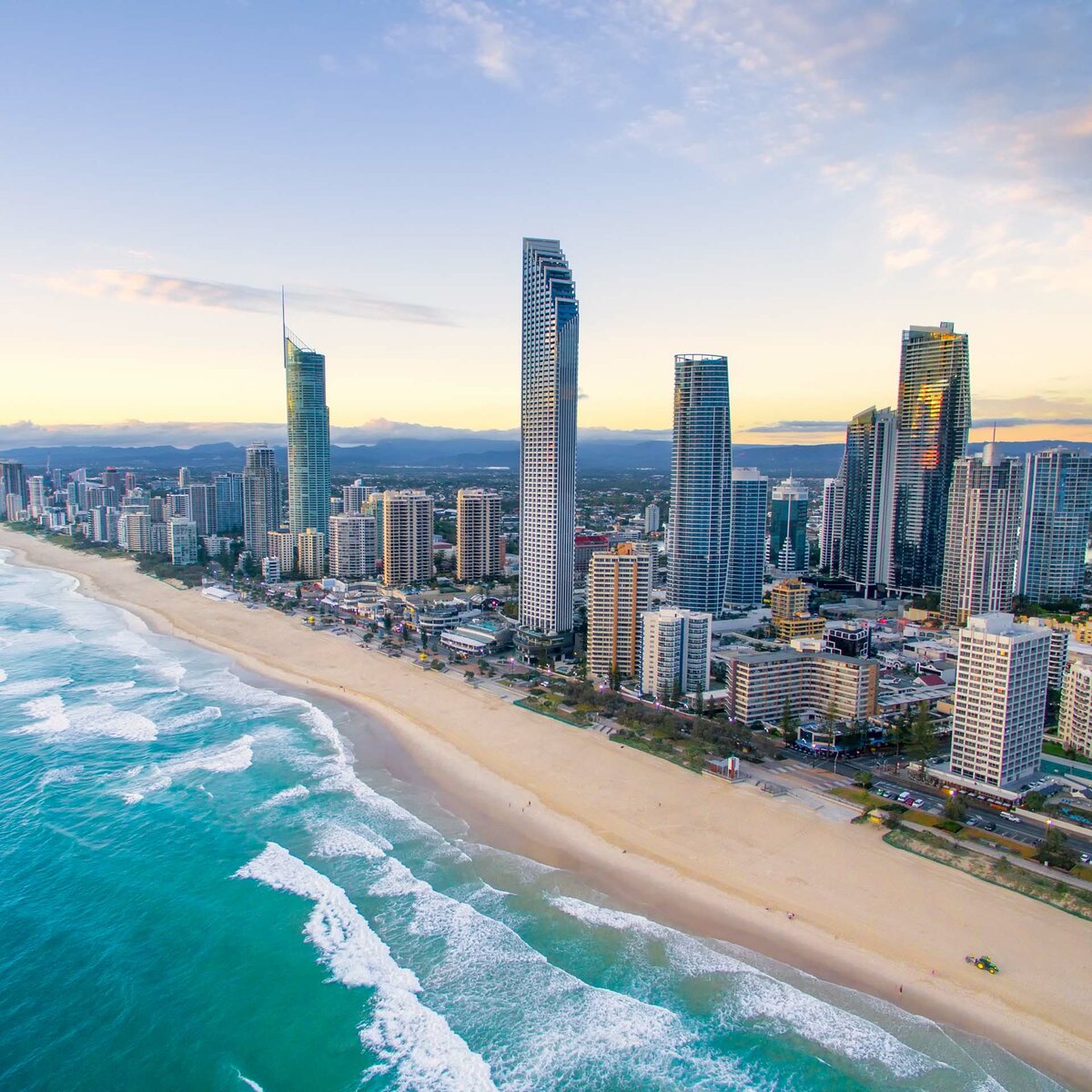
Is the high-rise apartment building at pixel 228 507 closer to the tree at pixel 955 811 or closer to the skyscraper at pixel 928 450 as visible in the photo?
the skyscraper at pixel 928 450

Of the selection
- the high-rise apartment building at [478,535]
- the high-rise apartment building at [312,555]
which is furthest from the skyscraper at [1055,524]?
the high-rise apartment building at [312,555]

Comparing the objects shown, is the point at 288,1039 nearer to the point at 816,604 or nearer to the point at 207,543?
the point at 816,604

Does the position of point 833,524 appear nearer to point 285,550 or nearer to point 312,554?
point 312,554

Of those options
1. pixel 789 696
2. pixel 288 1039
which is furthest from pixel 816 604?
pixel 288 1039

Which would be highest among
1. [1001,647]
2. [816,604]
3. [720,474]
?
[720,474]

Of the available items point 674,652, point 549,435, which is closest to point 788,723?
point 674,652

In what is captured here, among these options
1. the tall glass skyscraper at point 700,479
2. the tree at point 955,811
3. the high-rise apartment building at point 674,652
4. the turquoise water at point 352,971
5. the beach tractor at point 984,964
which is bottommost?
the turquoise water at point 352,971
